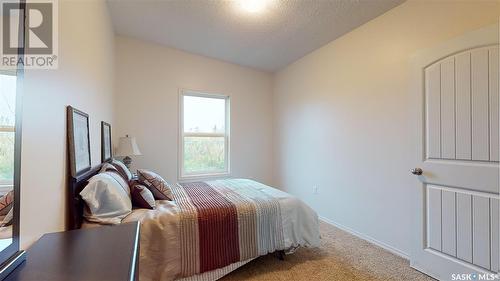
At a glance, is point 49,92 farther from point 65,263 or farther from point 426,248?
point 426,248

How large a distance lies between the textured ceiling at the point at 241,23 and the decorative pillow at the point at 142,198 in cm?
200

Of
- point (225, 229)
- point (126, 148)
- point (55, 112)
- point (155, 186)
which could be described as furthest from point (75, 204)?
point (126, 148)

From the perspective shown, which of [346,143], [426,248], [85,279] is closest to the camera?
[85,279]

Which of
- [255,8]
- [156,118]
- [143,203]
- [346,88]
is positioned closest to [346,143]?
[346,88]

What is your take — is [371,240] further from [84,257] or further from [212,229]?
[84,257]

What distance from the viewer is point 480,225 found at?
1.63 m

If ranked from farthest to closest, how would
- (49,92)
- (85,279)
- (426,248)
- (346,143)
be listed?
(346,143), (426,248), (49,92), (85,279)

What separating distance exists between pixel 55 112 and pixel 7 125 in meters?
0.59

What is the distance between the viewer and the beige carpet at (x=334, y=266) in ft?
6.28

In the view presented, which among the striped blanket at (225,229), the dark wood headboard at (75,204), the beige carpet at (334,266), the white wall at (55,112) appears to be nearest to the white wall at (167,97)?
the white wall at (55,112)

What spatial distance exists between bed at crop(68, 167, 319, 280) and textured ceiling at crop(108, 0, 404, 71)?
6.44ft

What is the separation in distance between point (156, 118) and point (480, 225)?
3.85 metres

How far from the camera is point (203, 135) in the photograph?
3.92 meters

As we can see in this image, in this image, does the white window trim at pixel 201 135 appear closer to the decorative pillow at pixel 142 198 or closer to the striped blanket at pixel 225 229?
the striped blanket at pixel 225 229
